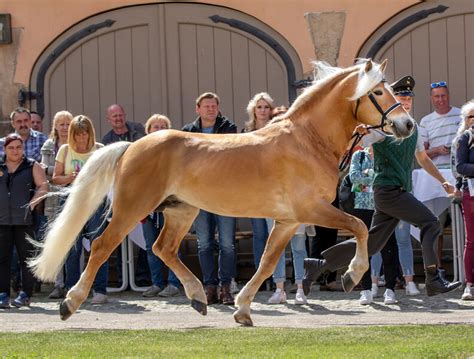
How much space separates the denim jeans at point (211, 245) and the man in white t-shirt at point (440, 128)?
8.27 feet

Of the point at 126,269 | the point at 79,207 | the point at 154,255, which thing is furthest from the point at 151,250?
the point at 79,207

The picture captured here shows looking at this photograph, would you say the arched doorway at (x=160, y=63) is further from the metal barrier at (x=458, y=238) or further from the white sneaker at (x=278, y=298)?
the white sneaker at (x=278, y=298)

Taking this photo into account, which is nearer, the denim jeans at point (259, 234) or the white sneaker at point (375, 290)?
the white sneaker at point (375, 290)

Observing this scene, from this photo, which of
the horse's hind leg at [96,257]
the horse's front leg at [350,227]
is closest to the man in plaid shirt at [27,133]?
the horse's hind leg at [96,257]

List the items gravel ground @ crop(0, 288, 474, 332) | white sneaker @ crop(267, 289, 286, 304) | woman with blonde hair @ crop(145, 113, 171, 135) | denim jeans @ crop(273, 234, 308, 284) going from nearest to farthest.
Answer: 1. gravel ground @ crop(0, 288, 474, 332)
2. white sneaker @ crop(267, 289, 286, 304)
3. denim jeans @ crop(273, 234, 308, 284)
4. woman with blonde hair @ crop(145, 113, 171, 135)

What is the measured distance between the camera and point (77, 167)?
13.1m

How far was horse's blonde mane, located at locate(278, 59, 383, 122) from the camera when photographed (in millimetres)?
9797

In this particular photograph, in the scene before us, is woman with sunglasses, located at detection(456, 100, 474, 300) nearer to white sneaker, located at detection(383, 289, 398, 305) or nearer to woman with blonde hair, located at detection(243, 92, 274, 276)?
white sneaker, located at detection(383, 289, 398, 305)

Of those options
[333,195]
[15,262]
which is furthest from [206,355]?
[15,262]

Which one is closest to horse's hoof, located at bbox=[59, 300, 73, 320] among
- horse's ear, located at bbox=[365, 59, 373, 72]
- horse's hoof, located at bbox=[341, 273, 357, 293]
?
horse's hoof, located at bbox=[341, 273, 357, 293]

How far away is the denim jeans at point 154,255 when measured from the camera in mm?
13453

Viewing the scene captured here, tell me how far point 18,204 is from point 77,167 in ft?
2.51

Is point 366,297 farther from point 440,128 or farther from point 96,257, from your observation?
point 96,257

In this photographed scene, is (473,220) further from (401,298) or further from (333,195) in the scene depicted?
(333,195)
